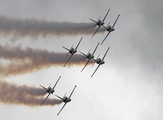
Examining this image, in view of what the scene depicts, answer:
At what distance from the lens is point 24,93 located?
87.9 meters

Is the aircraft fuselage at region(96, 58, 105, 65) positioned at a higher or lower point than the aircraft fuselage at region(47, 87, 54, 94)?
higher

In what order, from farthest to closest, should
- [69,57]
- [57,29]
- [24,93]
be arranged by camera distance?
[69,57] < [57,29] < [24,93]

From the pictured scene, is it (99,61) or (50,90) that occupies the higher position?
(99,61)

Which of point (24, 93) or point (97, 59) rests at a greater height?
point (97, 59)

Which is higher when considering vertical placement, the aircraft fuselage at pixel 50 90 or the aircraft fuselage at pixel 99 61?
the aircraft fuselage at pixel 99 61

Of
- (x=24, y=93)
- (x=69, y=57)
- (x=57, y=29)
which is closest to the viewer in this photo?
(x=24, y=93)

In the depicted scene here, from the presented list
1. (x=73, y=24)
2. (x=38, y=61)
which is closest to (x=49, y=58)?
(x=38, y=61)

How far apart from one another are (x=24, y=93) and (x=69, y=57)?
17210mm

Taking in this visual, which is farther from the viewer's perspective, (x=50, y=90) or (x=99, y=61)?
(x=99, y=61)

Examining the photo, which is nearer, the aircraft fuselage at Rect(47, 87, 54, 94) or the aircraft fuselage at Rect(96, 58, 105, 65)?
the aircraft fuselage at Rect(47, 87, 54, 94)

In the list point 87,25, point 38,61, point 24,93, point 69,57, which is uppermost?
point 87,25

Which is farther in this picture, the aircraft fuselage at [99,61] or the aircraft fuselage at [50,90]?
the aircraft fuselage at [99,61]

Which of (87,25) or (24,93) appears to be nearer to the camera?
(24,93)

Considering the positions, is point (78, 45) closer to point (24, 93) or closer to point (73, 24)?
point (73, 24)
